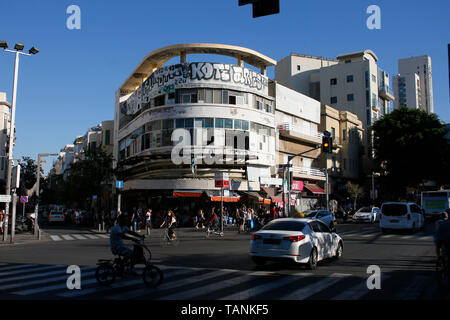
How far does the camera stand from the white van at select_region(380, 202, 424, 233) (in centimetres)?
2450

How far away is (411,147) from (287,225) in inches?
1817

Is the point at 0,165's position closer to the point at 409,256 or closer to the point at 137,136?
the point at 137,136

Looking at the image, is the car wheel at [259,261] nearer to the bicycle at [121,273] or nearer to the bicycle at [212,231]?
the bicycle at [121,273]

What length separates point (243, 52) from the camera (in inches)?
1555

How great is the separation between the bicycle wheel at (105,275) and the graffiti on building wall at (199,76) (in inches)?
1150

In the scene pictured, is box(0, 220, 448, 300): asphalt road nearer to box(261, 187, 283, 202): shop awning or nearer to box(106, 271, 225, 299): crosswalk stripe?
box(106, 271, 225, 299): crosswalk stripe

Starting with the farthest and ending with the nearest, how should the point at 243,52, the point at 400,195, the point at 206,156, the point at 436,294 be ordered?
the point at 400,195, the point at 243,52, the point at 206,156, the point at 436,294

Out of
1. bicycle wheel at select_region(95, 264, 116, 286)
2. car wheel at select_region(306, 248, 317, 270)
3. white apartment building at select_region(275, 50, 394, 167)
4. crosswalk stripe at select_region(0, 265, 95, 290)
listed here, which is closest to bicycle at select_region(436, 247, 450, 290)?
car wheel at select_region(306, 248, 317, 270)

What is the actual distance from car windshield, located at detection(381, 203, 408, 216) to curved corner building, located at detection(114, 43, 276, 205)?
599 inches

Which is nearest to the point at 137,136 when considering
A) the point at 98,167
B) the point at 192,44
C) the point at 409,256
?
the point at 98,167

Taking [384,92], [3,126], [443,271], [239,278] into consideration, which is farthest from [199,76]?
[384,92]

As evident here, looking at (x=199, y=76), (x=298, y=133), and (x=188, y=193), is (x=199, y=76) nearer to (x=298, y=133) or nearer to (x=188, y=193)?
(x=188, y=193)

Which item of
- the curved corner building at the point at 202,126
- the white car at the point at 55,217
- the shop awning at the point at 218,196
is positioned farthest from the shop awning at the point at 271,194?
the white car at the point at 55,217
